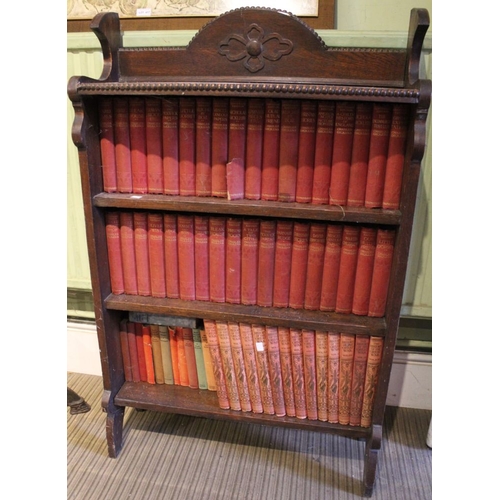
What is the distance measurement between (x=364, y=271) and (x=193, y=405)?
686 mm

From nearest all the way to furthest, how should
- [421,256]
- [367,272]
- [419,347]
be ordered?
[367,272] < [421,256] < [419,347]

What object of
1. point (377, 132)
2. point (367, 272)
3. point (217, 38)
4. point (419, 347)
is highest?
point (217, 38)

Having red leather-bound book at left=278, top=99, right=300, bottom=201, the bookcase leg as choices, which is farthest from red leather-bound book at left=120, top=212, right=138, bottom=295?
the bookcase leg

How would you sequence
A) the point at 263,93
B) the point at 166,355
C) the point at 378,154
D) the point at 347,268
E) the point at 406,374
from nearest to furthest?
the point at 263,93 < the point at 378,154 < the point at 347,268 < the point at 166,355 < the point at 406,374

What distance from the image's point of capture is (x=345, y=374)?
4.22 ft

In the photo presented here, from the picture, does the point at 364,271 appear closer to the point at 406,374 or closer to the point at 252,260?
the point at 252,260

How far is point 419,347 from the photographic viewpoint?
159 cm

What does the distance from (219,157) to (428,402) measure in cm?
119

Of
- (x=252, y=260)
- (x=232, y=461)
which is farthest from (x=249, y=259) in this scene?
(x=232, y=461)

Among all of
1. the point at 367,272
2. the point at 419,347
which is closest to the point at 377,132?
the point at 367,272

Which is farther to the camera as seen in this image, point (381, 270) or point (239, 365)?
point (239, 365)

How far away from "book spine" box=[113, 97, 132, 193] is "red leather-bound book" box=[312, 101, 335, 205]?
1.70 feet

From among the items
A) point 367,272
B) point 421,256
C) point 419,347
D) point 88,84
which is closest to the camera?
point 88,84

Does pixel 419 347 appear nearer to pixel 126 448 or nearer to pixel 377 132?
pixel 377 132
